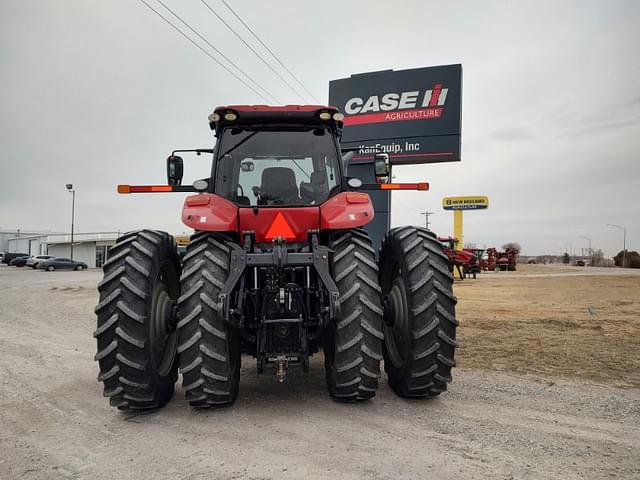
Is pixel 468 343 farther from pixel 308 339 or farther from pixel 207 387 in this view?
pixel 207 387

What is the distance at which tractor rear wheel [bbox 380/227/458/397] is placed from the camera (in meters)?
4.14

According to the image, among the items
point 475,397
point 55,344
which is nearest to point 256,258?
point 475,397

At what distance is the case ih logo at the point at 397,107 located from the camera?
20609 millimetres

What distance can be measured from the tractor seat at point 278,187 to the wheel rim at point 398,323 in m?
1.38

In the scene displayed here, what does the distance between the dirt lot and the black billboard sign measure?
15.4 meters

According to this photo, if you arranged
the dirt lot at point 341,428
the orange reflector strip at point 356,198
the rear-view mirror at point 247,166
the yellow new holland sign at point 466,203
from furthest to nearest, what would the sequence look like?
the yellow new holland sign at point 466,203 → the rear-view mirror at point 247,166 → the orange reflector strip at point 356,198 → the dirt lot at point 341,428

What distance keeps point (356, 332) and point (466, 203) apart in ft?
130

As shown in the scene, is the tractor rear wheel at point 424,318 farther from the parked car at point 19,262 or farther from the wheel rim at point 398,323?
the parked car at point 19,262

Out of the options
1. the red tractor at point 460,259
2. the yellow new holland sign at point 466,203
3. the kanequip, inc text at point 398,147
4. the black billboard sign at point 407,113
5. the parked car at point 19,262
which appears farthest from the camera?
the parked car at point 19,262

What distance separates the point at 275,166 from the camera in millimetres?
4922

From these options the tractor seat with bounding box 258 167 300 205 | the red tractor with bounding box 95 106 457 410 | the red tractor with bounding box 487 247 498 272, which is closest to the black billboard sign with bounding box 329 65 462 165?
the tractor seat with bounding box 258 167 300 205

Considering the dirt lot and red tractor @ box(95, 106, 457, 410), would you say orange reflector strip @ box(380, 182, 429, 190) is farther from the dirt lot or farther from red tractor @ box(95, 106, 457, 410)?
the dirt lot

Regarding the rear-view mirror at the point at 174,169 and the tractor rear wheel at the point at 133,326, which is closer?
the tractor rear wheel at the point at 133,326

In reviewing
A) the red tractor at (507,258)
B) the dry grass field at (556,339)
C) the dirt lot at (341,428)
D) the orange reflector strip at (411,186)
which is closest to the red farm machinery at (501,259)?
the red tractor at (507,258)
